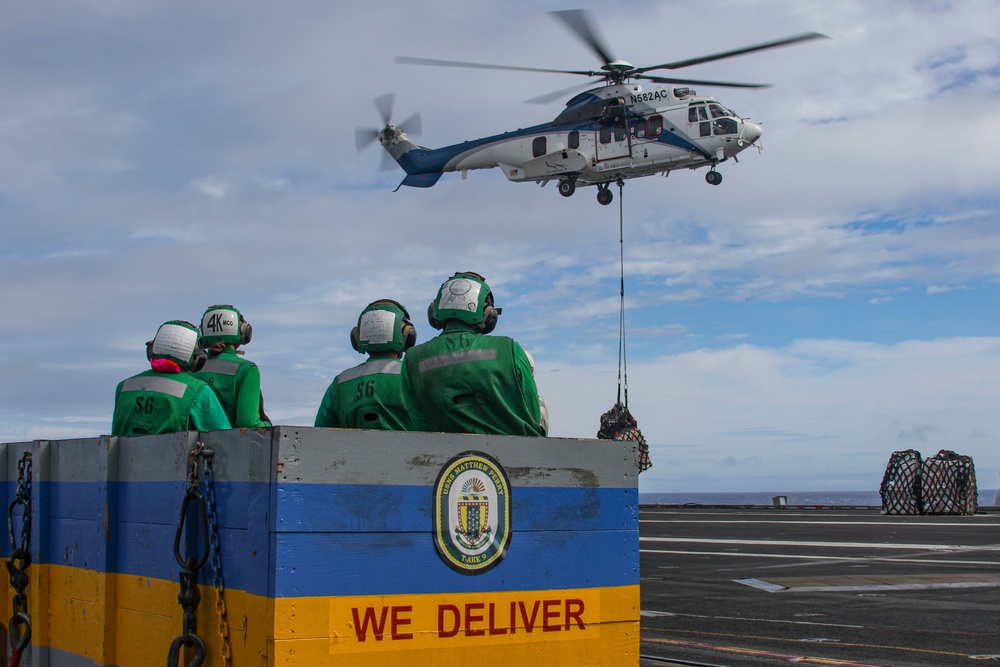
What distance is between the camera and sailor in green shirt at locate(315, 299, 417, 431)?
248 inches

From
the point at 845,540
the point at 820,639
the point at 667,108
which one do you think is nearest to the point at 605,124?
the point at 667,108

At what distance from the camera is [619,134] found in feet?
117

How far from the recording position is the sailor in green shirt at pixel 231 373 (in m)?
8.16

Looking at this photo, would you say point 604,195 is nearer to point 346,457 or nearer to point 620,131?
point 620,131

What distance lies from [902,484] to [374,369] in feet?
102

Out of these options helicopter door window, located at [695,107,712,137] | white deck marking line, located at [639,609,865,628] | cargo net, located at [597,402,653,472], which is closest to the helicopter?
helicopter door window, located at [695,107,712,137]

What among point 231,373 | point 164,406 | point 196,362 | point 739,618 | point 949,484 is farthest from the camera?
point 949,484

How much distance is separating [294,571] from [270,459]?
416mm

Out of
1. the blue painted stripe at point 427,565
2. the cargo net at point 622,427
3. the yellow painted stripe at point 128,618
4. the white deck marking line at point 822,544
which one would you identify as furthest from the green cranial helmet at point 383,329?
the cargo net at point 622,427

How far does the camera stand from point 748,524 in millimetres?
28641

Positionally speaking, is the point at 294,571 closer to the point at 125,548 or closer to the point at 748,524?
the point at 125,548

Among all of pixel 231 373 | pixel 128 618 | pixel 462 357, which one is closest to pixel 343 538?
pixel 128 618

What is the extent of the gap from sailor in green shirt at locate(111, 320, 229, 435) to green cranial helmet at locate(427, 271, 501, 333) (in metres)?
1.42

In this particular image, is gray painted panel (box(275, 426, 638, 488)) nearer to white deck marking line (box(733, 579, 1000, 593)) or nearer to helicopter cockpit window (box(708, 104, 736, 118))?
white deck marking line (box(733, 579, 1000, 593))
